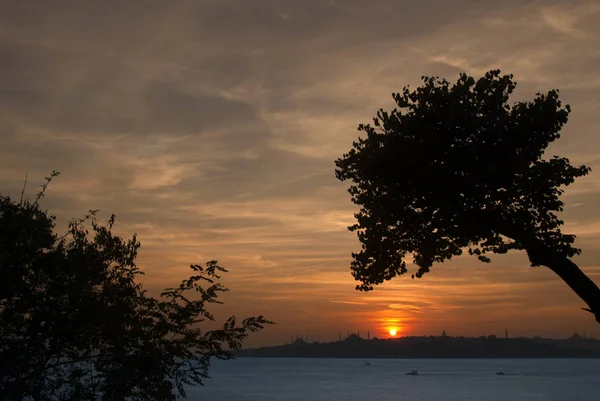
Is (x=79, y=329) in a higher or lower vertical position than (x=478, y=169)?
lower

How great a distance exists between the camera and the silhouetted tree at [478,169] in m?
28.0

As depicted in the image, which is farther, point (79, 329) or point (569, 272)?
point (569, 272)

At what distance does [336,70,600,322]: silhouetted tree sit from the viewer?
28.0 metres

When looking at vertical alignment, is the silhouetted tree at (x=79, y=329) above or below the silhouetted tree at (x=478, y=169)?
below

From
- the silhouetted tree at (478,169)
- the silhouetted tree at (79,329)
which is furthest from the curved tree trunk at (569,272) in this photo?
the silhouetted tree at (79,329)

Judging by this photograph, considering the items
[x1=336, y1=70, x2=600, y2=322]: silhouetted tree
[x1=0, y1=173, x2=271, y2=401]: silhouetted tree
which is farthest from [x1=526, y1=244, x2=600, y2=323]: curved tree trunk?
[x1=0, y1=173, x2=271, y2=401]: silhouetted tree

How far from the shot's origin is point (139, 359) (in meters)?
18.3

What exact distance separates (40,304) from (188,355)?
4.16m

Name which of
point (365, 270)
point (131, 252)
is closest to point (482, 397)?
point (365, 270)

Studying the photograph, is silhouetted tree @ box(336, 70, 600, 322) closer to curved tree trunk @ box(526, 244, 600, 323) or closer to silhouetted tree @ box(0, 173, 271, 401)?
curved tree trunk @ box(526, 244, 600, 323)

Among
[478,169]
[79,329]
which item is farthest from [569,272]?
[79,329]

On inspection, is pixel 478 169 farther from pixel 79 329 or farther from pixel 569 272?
pixel 79 329

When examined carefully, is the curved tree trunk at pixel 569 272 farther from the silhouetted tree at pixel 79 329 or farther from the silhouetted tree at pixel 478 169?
the silhouetted tree at pixel 79 329

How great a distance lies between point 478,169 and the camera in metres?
28.3
